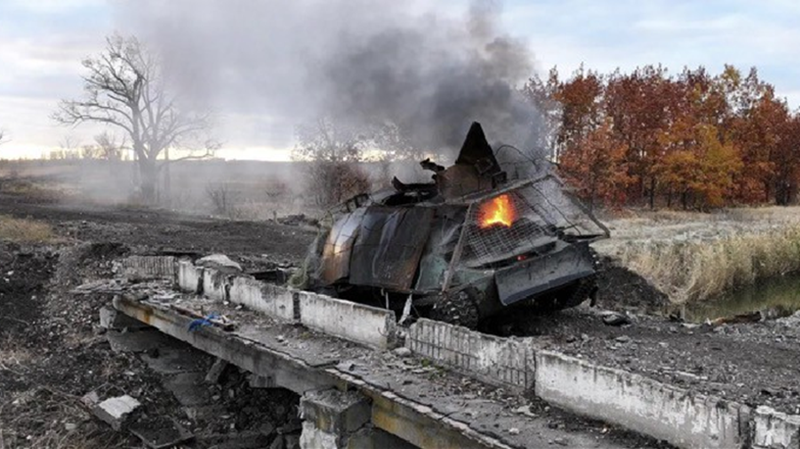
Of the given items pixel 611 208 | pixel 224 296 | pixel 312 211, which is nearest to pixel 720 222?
pixel 611 208

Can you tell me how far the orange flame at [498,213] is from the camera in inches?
334

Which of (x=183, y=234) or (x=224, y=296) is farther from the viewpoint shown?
(x=183, y=234)

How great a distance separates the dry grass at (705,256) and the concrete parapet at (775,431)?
11.4 m

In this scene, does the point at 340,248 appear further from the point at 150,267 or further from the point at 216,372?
the point at 150,267

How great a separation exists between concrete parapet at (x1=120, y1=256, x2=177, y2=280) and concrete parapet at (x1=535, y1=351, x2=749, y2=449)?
24.9ft

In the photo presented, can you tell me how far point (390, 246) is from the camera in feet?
28.9

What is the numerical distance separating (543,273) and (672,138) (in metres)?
26.0

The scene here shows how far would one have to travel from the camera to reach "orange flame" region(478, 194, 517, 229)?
848 cm

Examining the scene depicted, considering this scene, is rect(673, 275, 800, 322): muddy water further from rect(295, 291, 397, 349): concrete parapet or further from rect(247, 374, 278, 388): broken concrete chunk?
rect(247, 374, 278, 388): broken concrete chunk

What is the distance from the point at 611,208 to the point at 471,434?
84.7ft

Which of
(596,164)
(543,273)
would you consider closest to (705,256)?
(543,273)

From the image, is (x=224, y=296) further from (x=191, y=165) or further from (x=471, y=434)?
(x=191, y=165)

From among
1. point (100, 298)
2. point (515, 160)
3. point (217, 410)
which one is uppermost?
point (515, 160)

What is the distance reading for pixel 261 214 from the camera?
29562mm
